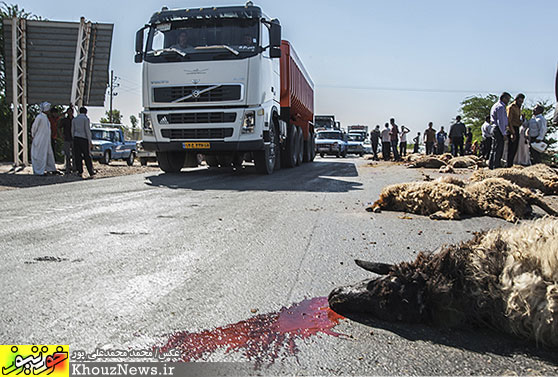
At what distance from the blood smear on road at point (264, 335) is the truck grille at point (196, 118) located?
861cm

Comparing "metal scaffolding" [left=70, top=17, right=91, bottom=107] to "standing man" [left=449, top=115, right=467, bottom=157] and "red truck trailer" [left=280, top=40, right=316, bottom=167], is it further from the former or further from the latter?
"standing man" [left=449, top=115, right=467, bottom=157]

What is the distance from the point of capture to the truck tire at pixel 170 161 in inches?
505

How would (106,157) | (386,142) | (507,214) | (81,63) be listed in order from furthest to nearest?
(386,142) < (106,157) < (81,63) < (507,214)

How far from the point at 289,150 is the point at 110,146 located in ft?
35.4

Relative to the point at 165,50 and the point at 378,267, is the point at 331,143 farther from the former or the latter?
the point at 378,267

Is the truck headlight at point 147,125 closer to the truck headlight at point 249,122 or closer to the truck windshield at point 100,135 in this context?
the truck headlight at point 249,122

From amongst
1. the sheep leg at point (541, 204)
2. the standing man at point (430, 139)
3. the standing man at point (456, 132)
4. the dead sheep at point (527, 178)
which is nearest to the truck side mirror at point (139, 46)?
the dead sheep at point (527, 178)

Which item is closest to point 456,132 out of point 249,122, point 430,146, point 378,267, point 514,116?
point 430,146

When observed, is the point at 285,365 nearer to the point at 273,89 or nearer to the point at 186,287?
the point at 186,287

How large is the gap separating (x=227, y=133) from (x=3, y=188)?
4.54 meters

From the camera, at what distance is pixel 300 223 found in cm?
536

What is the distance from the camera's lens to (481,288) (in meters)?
2.29

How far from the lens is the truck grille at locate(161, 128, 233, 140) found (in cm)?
1104

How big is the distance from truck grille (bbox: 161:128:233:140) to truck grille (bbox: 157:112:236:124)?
0.18 meters
